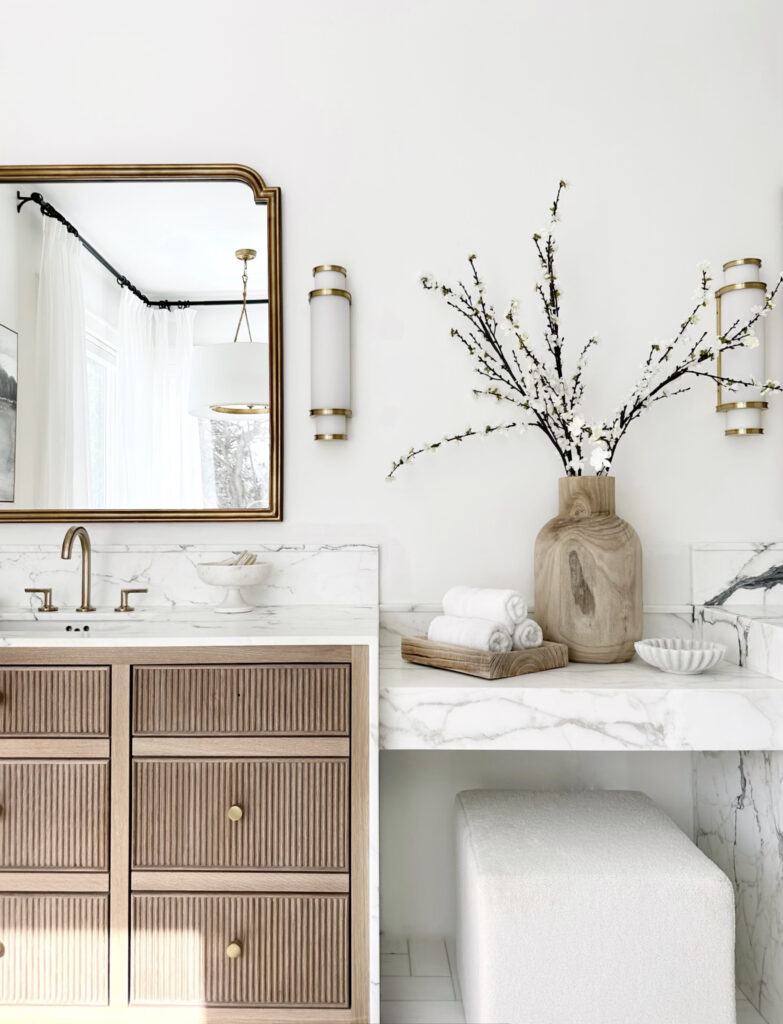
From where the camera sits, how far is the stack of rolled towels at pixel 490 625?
158cm

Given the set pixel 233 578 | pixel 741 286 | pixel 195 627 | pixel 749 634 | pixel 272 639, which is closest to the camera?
pixel 272 639

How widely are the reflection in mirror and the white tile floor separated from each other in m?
1.17

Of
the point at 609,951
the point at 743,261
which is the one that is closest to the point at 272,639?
the point at 609,951

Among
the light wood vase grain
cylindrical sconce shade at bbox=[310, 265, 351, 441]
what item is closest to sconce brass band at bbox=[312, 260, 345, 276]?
cylindrical sconce shade at bbox=[310, 265, 351, 441]

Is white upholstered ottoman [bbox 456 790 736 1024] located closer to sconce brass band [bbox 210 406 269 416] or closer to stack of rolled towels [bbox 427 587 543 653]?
stack of rolled towels [bbox 427 587 543 653]

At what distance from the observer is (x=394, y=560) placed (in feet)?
6.44

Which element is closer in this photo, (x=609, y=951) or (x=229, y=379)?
(x=609, y=951)

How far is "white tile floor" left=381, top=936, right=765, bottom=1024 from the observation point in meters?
1.61

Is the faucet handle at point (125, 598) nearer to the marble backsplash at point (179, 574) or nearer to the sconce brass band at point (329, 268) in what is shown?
the marble backsplash at point (179, 574)

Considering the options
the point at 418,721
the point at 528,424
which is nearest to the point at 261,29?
the point at 528,424

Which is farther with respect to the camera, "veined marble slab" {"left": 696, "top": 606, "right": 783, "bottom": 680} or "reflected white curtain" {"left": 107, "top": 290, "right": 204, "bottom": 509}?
"reflected white curtain" {"left": 107, "top": 290, "right": 204, "bottom": 509}

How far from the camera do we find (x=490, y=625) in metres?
1.58

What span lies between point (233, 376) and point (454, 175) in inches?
31.2

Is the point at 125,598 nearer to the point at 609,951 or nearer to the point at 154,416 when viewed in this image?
the point at 154,416
